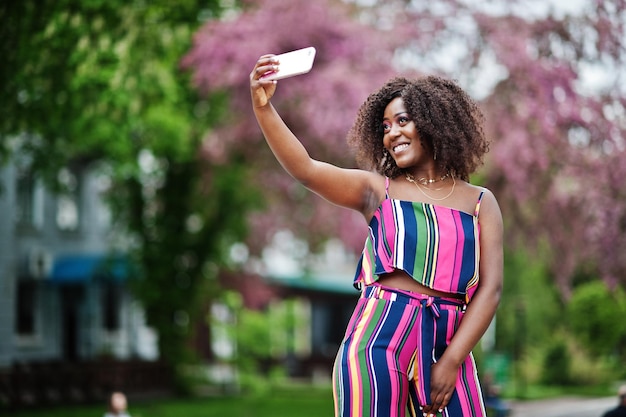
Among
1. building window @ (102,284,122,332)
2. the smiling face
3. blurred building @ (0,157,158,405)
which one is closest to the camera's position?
the smiling face

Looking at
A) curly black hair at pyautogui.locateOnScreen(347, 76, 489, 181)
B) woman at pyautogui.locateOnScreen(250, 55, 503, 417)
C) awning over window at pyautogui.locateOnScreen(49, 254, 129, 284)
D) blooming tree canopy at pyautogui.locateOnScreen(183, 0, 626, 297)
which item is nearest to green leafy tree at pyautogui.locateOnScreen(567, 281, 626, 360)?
blooming tree canopy at pyautogui.locateOnScreen(183, 0, 626, 297)

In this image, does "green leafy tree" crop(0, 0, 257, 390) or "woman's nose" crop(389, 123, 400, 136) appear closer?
"woman's nose" crop(389, 123, 400, 136)

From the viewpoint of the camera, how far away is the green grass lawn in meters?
17.5

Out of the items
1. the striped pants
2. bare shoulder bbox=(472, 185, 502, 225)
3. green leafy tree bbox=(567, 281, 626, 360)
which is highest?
bare shoulder bbox=(472, 185, 502, 225)

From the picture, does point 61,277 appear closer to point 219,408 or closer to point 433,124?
point 219,408

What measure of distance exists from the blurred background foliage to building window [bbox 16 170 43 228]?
21.3 feet

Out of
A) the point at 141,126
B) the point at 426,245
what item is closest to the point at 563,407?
the point at 141,126

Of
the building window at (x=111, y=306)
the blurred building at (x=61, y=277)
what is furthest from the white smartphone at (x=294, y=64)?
the building window at (x=111, y=306)

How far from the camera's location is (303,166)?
3.08 meters

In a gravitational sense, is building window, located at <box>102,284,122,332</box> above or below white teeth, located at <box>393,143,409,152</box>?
below

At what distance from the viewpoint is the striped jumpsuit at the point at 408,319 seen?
2.90 meters

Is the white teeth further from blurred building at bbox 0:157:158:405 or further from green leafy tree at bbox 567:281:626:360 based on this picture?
blurred building at bbox 0:157:158:405

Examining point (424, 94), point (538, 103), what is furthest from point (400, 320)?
point (538, 103)

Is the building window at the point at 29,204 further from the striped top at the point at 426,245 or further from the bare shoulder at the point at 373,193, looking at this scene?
Result: the striped top at the point at 426,245
